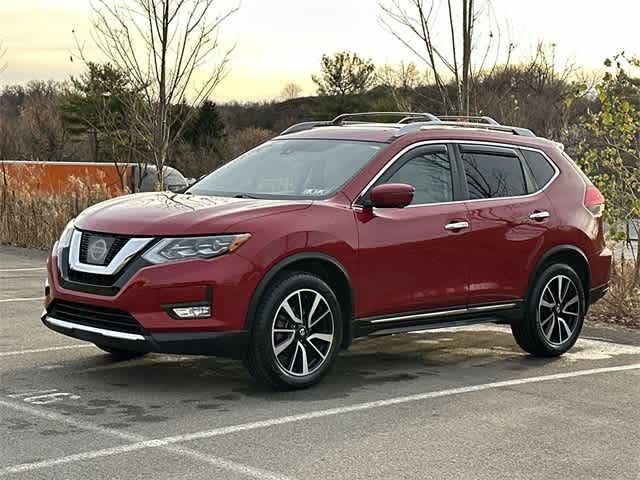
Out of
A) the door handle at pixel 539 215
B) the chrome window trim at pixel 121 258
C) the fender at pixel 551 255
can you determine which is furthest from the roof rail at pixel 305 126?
the chrome window trim at pixel 121 258

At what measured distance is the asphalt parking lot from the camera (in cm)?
562

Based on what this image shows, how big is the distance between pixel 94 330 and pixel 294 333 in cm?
132

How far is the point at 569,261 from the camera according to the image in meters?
9.45

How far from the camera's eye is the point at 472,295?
856cm

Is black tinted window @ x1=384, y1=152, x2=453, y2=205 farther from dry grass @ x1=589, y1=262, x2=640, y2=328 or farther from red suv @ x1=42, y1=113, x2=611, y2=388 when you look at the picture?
dry grass @ x1=589, y1=262, x2=640, y2=328

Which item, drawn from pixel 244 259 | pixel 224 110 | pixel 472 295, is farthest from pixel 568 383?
pixel 224 110

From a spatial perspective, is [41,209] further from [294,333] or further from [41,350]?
[294,333]

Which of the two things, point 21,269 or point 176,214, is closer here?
point 176,214

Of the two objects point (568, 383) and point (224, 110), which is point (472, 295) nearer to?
point (568, 383)

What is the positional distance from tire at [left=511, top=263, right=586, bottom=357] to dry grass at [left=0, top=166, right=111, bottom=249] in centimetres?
1106

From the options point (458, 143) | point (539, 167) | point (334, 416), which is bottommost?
point (334, 416)

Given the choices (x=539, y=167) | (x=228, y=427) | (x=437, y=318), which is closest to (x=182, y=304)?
(x=228, y=427)

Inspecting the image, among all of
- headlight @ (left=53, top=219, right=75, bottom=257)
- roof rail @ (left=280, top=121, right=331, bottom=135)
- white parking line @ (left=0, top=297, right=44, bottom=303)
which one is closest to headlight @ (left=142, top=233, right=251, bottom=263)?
headlight @ (left=53, top=219, right=75, bottom=257)

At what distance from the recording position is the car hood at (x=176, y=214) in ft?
23.5
